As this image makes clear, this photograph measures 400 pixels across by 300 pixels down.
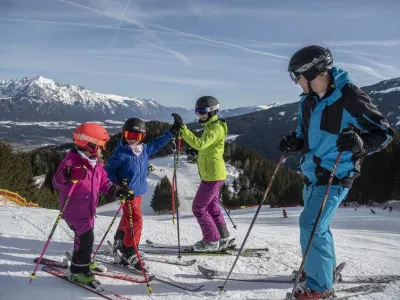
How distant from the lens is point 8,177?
36188 millimetres

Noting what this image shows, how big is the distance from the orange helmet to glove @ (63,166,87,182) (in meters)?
0.32

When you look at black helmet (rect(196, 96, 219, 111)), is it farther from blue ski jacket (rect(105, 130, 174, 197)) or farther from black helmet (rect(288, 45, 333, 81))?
black helmet (rect(288, 45, 333, 81))

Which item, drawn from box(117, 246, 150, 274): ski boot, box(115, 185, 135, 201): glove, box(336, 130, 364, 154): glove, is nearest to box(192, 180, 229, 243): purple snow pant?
box(117, 246, 150, 274): ski boot

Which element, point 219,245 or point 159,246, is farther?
point 159,246

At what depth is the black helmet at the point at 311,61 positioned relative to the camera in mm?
3486

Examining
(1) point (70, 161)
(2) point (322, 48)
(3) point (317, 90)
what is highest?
(2) point (322, 48)

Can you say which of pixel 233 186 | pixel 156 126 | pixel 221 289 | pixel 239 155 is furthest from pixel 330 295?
pixel 156 126

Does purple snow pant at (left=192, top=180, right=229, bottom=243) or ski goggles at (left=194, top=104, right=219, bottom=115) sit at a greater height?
ski goggles at (left=194, top=104, right=219, bottom=115)

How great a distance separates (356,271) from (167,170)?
7676 centimetres

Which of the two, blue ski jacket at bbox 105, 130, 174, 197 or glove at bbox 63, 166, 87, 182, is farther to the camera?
blue ski jacket at bbox 105, 130, 174, 197

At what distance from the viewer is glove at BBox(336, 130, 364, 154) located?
3.10 m

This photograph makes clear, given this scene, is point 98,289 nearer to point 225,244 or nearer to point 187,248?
point 187,248

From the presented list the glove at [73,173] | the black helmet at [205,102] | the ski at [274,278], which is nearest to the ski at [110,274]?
the ski at [274,278]

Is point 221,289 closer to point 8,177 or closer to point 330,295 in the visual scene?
point 330,295
